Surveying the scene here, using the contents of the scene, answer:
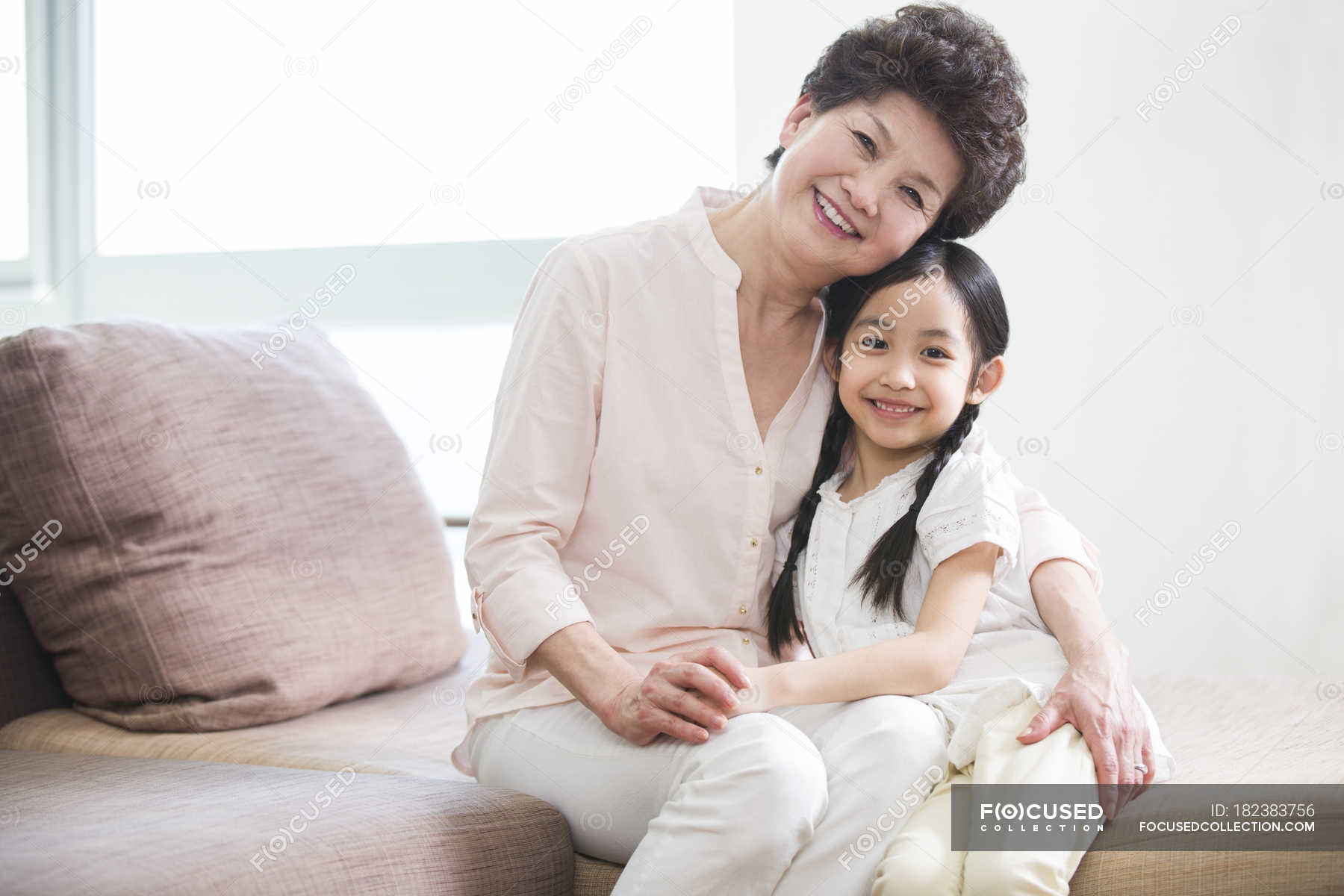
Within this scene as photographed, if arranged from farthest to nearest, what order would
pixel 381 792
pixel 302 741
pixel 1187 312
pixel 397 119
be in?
pixel 397 119 < pixel 1187 312 < pixel 302 741 < pixel 381 792

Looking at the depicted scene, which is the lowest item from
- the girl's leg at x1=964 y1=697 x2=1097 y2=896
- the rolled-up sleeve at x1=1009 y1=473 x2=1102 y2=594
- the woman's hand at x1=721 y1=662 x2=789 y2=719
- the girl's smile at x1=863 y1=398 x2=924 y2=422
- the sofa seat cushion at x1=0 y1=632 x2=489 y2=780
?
the sofa seat cushion at x1=0 y1=632 x2=489 y2=780

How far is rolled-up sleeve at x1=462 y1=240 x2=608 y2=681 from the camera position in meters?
1.26

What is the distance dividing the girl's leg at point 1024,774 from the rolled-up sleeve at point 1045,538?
225 mm

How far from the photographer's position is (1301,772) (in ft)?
4.00

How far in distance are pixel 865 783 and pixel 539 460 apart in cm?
50

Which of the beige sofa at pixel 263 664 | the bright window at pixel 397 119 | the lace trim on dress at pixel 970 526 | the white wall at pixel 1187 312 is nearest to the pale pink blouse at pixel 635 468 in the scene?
the lace trim on dress at pixel 970 526

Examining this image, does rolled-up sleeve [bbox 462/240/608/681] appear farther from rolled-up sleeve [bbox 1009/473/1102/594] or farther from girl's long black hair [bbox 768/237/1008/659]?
rolled-up sleeve [bbox 1009/473/1102/594]

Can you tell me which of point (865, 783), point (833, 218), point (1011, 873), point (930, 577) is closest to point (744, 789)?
point (865, 783)

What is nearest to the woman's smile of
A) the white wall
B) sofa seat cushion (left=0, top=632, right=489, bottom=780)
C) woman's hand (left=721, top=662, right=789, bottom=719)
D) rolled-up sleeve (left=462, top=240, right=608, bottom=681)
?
rolled-up sleeve (left=462, top=240, right=608, bottom=681)

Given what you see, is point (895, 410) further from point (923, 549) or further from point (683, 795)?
point (683, 795)

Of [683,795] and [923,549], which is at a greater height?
[923,549]

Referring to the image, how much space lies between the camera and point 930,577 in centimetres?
132

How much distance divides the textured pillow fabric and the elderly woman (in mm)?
340

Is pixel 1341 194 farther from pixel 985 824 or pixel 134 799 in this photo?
pixel 134 799
